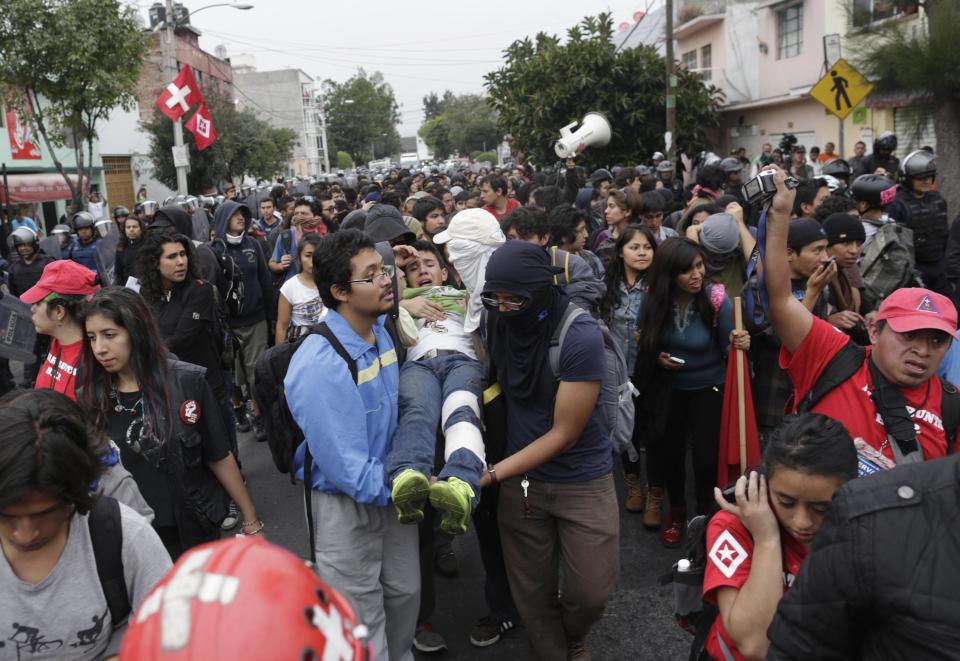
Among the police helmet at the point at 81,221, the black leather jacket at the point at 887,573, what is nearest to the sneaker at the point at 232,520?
the black leather jacket at the point at 887,573

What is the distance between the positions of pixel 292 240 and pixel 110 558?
617 centimetres

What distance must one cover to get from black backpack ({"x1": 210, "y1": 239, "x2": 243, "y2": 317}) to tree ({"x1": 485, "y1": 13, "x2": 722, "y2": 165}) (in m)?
14.3

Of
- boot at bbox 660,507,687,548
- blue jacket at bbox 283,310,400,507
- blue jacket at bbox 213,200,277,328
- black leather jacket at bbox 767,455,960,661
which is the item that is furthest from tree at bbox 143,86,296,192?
black leather jacket at bbox 767,455,960,661

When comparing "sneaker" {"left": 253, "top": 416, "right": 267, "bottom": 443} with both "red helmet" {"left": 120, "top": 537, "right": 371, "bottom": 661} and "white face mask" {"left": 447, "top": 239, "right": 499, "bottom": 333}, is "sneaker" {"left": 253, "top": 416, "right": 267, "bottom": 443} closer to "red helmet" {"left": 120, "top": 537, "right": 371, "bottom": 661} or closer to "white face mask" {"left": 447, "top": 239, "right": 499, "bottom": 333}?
"white face mask" {"left": 447, "top": 239, "right": 499, "bottom": 333}

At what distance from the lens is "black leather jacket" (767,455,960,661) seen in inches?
56.9

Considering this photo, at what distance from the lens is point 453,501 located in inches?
105

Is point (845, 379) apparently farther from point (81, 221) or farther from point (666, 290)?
point (81, 221)

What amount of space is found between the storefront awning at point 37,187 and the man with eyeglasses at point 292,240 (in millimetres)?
18382

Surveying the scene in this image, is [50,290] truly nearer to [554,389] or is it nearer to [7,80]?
[554,389]

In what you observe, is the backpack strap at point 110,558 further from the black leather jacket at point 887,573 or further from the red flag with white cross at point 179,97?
the red flag with white cross at point 179,97

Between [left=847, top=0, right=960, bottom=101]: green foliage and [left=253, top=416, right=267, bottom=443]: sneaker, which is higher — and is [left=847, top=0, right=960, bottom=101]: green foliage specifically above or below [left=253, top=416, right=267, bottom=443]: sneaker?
above

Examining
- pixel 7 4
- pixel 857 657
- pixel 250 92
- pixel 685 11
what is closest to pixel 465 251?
pixel 857 657

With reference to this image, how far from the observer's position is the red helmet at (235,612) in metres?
1.06

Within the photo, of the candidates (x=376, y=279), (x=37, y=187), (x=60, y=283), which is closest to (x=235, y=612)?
(x=376, y=279)
